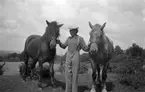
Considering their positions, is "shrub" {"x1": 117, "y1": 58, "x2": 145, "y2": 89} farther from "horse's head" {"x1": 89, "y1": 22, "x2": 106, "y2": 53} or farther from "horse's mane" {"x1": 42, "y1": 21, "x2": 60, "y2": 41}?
"horse's mane" {"x1": 42, "y1": 21, "x2": 60, "y2": 41}

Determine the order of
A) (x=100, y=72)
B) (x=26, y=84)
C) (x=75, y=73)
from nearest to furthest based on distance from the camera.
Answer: (x=75, y=73) < (x=100, y=72) < (x=26, y=84)

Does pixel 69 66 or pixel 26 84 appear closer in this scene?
pixel 69 66

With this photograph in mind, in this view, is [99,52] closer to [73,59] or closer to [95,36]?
[95,36]

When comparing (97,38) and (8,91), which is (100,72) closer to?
(97,38)

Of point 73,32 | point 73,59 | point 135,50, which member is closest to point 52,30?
point 73,32

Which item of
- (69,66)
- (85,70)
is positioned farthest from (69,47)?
(85,70)

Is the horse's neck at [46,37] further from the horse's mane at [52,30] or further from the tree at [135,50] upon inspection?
the tree at [135,50]

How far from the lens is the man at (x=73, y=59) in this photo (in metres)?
6.08

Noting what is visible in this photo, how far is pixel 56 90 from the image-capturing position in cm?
759

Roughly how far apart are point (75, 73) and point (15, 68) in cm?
928

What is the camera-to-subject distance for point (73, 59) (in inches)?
240

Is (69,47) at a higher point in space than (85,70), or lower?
higher

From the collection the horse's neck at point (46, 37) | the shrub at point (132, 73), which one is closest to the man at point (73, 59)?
the horse's neck at point (46, 37)

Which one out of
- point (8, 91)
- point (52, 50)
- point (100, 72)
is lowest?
point (8, 91)
